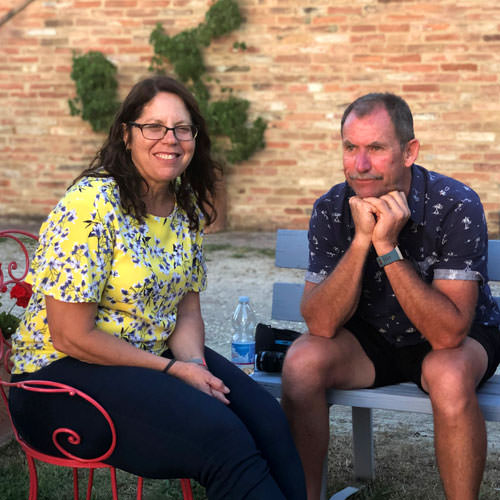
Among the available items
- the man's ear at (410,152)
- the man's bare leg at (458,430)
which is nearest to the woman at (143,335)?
the man's bare leg at (458,430)

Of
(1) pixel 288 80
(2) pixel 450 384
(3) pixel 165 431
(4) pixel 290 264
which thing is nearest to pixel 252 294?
(4) pixel 290 264

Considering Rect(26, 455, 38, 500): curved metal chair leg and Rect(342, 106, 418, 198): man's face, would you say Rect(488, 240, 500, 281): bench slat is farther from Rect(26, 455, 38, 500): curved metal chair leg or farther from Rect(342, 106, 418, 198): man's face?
Rect(26, 455, 38, 500): curved metal chair leg

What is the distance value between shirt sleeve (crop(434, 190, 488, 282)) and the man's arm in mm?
252

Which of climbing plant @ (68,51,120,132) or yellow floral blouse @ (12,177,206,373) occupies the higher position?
Result: climbing plant @ (68,51,120,132)

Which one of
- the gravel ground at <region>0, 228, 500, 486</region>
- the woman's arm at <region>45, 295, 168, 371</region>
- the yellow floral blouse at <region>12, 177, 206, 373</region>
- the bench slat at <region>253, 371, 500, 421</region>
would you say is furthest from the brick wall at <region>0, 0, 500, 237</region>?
the woman's arm at <region>45, 295, 168, 371</region>

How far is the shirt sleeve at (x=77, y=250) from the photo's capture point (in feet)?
7.51

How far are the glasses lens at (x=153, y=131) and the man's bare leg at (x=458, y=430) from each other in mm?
1137

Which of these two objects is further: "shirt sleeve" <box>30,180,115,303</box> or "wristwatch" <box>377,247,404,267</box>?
"wristwatch" <box>377,247,404,267</box>

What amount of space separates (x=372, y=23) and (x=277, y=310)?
19.3ft

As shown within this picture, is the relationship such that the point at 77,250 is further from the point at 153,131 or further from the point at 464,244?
the point at 464,244

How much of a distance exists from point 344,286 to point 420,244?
1.01 feet

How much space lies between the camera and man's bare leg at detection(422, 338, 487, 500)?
2.45 m

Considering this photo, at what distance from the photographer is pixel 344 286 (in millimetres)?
2729

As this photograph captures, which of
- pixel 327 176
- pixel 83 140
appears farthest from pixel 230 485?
pixel 83 140
